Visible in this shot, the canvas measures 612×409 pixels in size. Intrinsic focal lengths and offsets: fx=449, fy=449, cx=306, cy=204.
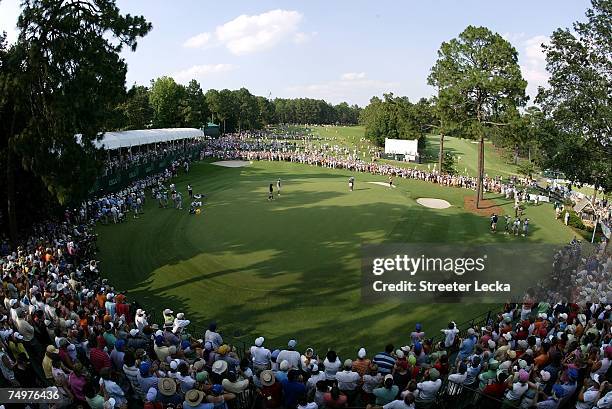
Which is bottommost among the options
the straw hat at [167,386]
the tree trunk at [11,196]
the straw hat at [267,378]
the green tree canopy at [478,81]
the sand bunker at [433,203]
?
the straw hat at [167,386]

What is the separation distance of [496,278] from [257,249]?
12.5 metres

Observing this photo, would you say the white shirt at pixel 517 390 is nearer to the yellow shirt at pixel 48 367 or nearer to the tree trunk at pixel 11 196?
the yellow shirt at pixel 48 367

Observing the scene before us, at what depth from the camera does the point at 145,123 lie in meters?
85.5

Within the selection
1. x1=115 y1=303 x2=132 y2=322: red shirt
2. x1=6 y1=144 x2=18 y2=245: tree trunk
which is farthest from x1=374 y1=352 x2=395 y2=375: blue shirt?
x1=6 y1=144 x2=18 y2=245: tree trunk

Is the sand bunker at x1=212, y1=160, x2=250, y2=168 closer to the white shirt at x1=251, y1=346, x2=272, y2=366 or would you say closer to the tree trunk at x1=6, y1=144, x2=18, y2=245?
the tree trunk at x1=6, y1=144, x2=18, y2=245

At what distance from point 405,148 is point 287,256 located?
186 feet

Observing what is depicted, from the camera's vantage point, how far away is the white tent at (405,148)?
247 feet

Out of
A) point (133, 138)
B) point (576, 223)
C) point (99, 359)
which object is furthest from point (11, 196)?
point (576, 223)

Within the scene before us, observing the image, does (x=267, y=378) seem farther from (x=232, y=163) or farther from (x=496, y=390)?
(x=232, y=163)

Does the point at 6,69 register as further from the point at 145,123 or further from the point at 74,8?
the point at 145,123

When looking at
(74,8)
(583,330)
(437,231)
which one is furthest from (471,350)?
(74,8)

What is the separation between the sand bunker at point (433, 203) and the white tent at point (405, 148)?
114ft

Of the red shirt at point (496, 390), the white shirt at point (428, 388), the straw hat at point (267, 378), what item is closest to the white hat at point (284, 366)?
the straw hat at point (267, 378)

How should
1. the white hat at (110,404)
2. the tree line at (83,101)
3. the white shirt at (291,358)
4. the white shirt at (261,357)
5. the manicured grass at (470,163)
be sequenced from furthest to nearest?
1. the manicured grass at (470,163)
2. the tree line at (83,101)
3. the white shirt at (261,357)
4. the white shirt at (291,358)
5. the white hat at (110,404)
